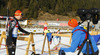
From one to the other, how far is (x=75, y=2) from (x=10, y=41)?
218ft

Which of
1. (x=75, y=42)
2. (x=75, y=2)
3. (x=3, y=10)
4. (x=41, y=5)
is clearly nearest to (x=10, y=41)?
(x=75, y=42)

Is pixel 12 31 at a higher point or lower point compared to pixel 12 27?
lower

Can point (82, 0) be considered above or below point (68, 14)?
above

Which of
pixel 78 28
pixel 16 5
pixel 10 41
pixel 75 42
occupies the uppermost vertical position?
pixel 16 5

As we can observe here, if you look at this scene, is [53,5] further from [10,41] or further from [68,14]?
[10,41]

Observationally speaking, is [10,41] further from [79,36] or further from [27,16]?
[27,16]

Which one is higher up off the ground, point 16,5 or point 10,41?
point 16,5

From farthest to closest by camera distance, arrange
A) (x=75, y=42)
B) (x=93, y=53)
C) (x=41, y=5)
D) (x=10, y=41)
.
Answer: (x=41, y=5) < (x=10, y=41) < (x=93, y=53) < (x=75, y=42)

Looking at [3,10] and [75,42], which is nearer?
[75,42]

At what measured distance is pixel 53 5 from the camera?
6462 cm

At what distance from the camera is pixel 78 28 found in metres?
2.21

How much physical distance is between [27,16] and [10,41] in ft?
160

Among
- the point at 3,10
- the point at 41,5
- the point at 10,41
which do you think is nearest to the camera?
the point at 10,41

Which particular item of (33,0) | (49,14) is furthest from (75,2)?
(33,0)
